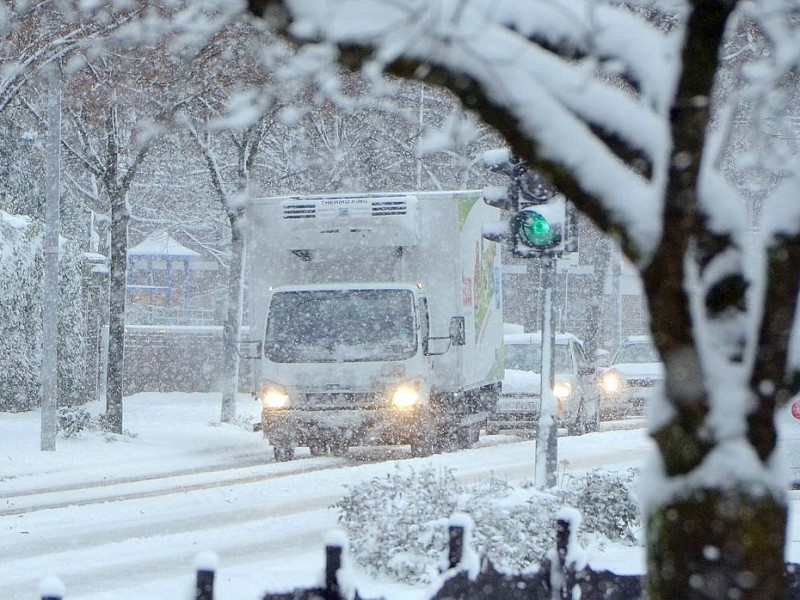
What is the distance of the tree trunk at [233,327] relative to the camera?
22.1 m

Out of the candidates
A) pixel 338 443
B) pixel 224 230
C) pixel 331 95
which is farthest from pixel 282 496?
pixel 224 230

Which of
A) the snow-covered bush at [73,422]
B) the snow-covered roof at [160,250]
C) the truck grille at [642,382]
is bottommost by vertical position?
the snow-covered bush at [73,422]

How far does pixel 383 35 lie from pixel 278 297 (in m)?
13.1

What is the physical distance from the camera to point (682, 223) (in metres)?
3.29

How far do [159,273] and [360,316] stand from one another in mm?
44699

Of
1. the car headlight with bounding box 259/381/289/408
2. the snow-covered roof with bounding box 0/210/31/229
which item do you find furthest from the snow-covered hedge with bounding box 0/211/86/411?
the car headlight with bounding box 259/381/289/408

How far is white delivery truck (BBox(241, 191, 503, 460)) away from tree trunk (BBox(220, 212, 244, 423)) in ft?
16.4

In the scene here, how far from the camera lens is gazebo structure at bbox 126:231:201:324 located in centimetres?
4366

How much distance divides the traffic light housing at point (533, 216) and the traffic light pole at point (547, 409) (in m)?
0.20

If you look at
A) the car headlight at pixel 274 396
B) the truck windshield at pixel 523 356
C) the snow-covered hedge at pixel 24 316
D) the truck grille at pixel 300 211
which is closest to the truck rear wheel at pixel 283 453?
the car headlight at pixel 274 396

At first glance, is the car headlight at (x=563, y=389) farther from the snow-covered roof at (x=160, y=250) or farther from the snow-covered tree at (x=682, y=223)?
the snow-covered roof at (x=160, y=250)

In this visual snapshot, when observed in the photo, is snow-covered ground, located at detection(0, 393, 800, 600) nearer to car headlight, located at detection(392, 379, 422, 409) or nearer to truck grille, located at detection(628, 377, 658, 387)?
car headlight, located at detection(392, 379, 422, 409)

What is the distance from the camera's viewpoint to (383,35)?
3.38m

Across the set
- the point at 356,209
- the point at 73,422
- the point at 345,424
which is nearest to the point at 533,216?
the point at 345,424
